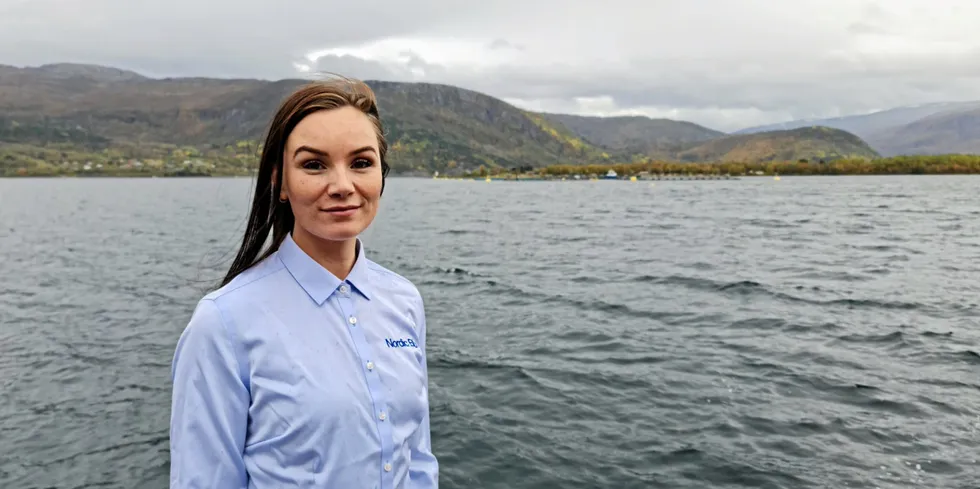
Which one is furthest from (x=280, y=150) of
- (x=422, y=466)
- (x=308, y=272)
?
(x=422, y=466)

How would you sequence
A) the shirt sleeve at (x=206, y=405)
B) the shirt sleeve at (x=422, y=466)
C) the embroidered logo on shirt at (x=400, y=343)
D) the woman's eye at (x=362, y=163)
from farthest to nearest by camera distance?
1. the shirt sleeve at (x=422, y=466)
2. the embroidered logo on shirt at (x=400, y=343)
3. the woman's eye at (x=362, y=163)
4. the shirt sleeve at (x=206, y=405)

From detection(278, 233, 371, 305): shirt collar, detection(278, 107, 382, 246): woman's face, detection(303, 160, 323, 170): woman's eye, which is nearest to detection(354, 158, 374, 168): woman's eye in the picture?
detection(278, 107, 382, 246): woman's face

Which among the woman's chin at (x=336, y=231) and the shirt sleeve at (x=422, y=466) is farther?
the shirt sleeve at (x=422, y=466)

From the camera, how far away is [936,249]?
125ft

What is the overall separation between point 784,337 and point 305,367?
1833 centimetres

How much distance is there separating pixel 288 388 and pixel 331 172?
39.2 inches

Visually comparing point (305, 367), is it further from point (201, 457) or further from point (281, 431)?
point (201, 457)

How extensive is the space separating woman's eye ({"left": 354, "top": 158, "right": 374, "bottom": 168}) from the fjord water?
125 centimetres

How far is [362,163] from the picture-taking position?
10.3ft

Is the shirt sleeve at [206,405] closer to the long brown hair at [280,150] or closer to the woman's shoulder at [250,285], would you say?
the woman's shoulder at [250,285]

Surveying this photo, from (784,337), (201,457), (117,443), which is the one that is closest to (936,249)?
(784,337)

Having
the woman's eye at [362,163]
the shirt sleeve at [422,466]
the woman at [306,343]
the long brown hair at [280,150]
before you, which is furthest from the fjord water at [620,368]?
the shirt sleeve at [422,466]

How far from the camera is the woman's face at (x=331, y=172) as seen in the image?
2.99 m

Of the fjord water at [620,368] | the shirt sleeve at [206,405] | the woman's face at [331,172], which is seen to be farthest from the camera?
the fjord water at [620,368]
